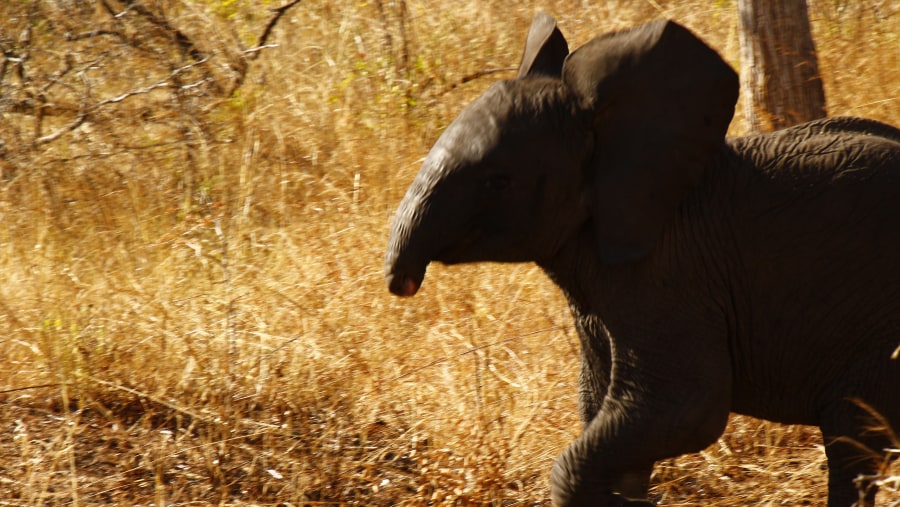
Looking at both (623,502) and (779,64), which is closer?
(623,502)

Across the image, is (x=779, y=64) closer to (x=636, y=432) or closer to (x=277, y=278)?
(x=277, y=278)

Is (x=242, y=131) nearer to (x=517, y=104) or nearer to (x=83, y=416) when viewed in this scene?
(x=83, y=416)

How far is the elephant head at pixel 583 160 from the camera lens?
146 inches

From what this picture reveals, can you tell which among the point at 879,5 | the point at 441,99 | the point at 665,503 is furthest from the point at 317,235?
the point at 879,5

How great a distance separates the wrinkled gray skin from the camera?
12.2ft

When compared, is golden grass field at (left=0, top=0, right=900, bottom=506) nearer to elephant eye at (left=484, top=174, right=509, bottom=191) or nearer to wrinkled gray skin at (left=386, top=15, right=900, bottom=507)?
wrinkled gray skin at (left=386, top=15, right=900, bottom=507)

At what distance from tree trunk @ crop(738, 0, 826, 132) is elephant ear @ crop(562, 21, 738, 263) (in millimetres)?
2545

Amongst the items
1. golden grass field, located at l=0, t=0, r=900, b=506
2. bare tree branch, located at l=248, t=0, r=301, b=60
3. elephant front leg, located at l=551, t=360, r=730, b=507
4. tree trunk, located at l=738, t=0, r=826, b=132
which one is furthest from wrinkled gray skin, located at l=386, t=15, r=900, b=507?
bare tree branch, located at l=248, t=0, r=301, b=60

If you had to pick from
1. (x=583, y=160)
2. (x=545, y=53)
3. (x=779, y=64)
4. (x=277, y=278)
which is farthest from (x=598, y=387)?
(x=779, y=64)

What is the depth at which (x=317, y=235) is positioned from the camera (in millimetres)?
6785

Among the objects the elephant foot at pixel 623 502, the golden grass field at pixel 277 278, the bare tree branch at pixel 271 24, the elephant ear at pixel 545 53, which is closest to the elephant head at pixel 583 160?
the elephant ear at pixel 545 53

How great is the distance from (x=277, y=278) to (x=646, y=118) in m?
3.08

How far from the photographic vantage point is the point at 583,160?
3.79 metres

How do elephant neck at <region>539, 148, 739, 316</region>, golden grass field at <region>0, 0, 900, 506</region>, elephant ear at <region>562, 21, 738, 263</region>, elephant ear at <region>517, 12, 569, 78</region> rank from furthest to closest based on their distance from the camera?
golden grass field at <region>0, 0, 900, 506</region> → elephant ear at <region>517, 12, 569, 78</region> → elephant neck at <region>539, 148, 739, 316</region> → elephant ear at <region>562, 21, 738, 263</region>
